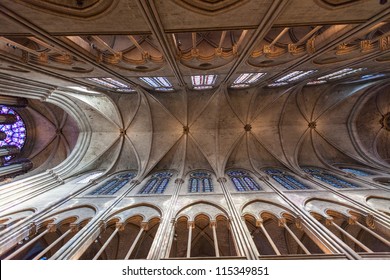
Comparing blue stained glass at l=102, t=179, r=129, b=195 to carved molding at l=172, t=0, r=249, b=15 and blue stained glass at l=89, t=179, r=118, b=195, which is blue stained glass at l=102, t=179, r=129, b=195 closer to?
blue stained glass at l=89, t=179, r=118, b=195

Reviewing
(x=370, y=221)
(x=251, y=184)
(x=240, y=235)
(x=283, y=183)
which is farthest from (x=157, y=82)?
(x=370, y=221)

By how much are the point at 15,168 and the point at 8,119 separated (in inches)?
175

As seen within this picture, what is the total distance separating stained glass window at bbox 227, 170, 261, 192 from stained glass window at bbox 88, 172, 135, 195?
7.50 metres

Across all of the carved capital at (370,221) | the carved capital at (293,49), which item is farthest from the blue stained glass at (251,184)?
the carved capital at (293,49)

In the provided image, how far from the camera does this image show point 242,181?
12078 millimetres

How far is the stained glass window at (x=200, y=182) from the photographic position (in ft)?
35.3

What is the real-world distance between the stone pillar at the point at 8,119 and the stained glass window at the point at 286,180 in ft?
68.1

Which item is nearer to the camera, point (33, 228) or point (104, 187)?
point (33, 228)

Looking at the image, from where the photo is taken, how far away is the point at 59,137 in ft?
52.5

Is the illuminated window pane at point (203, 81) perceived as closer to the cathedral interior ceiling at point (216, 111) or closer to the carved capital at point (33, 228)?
the cathedral interior ceiling at point (216, 111)

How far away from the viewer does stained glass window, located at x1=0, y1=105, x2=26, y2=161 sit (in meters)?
14.6

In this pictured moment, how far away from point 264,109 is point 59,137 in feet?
59.4

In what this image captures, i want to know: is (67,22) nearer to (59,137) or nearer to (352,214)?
(352,214)

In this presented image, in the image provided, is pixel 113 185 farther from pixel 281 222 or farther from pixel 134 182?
pixel 281 222
